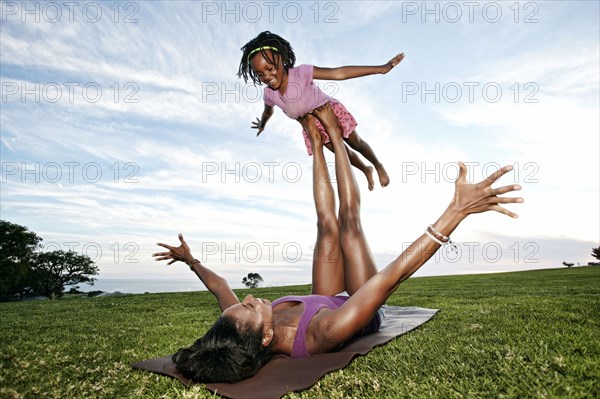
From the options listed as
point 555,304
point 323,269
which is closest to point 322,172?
point 323,269

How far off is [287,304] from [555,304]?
4.98 meters

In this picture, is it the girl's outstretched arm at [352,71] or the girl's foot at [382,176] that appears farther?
the girl's foot at [382,176]

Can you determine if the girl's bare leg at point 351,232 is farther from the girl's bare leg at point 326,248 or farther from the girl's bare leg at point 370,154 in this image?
the girl's bare leg at point 370,154

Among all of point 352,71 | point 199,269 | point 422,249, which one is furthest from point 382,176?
point 422,249

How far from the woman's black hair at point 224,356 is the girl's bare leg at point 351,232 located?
1576 mm

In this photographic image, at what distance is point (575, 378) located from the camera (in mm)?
2703

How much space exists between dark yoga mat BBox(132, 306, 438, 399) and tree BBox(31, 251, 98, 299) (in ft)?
180

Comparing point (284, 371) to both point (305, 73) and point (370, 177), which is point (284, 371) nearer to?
point (370, 177)

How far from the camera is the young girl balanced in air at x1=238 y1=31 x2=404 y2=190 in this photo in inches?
230

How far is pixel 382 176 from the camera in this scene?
6754 millimetres

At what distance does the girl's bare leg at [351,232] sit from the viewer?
4.80 metres

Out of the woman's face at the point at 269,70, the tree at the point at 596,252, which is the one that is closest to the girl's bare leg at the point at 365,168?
the woman's face at the point at 269,70

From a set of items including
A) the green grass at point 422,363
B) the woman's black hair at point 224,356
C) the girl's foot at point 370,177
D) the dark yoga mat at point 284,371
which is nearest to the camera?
the green grass at point 422,363

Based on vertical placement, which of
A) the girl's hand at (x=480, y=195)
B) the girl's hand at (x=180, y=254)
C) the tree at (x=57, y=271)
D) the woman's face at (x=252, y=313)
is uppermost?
the girl's hand at (x=480, y=195)
